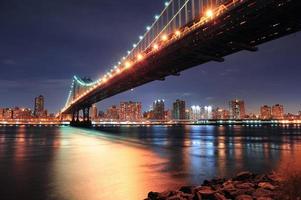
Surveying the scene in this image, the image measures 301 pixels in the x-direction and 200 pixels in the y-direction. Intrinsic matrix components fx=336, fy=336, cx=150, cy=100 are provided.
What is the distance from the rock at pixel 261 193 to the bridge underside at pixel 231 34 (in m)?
18.5

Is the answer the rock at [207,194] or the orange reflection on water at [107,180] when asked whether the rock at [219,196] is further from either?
the orange reflection on water at [107,180]

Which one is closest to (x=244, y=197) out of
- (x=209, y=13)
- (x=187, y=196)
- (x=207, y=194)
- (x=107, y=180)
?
(x=207, y=194)

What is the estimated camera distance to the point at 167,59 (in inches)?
1720

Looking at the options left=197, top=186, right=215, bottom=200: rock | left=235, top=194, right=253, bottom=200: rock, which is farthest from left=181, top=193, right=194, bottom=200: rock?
left=235, top=194, right=253, bottom=200: rock

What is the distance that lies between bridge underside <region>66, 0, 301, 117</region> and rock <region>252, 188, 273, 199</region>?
18.5m

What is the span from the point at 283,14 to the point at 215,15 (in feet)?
19.9

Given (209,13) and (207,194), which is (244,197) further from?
(209,13)

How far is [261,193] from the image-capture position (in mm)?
9109

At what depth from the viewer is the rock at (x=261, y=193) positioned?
349 inches

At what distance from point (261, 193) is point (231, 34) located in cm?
2440

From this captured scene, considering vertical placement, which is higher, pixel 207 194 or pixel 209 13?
pixel 209 13

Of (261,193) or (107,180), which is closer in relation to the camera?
(261,193)

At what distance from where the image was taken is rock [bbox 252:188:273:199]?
8866 millimetres

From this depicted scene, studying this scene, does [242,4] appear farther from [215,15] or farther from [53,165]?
[53,165]
